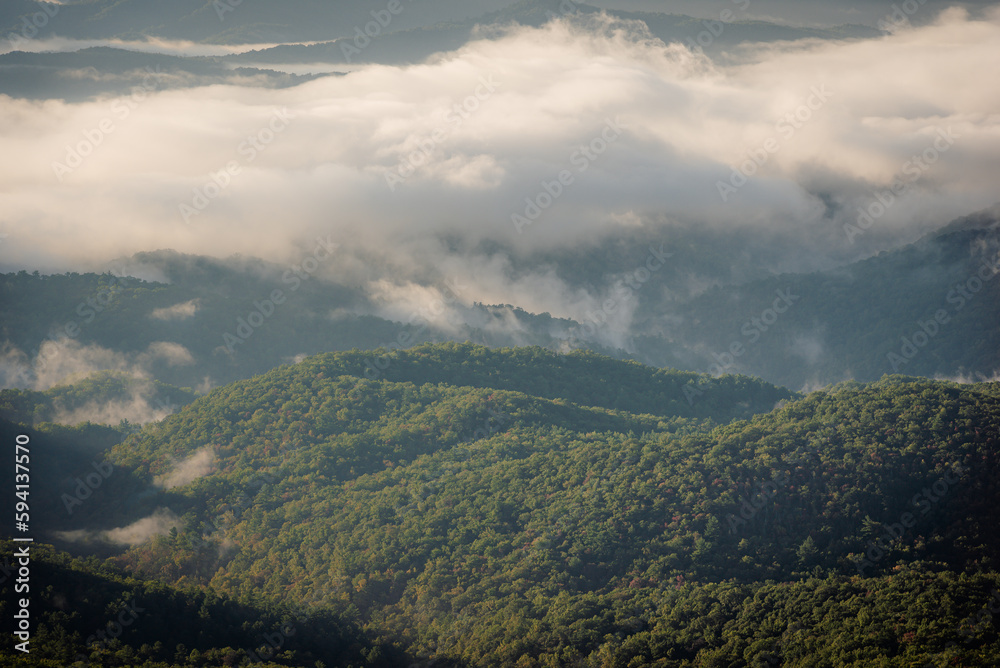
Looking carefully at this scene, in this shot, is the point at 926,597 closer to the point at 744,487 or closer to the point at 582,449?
the point at 744,487

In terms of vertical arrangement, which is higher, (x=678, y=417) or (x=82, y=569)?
(x=82, y=569)

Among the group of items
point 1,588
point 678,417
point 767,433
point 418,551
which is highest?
point 1,588

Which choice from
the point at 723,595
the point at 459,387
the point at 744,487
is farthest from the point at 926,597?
the point at 459,387

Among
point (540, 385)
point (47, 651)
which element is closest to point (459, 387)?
point (540, 385)

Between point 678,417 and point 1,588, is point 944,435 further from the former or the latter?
point 1,588

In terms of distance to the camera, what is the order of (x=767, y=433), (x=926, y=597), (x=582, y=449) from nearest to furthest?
(x=926, y=597)
(x=767, y=433)
(x=582, y=449)

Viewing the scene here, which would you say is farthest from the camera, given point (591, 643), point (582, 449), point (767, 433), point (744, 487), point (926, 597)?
point (582, 449)

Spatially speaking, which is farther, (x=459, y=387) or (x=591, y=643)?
(x=459, y=387)
